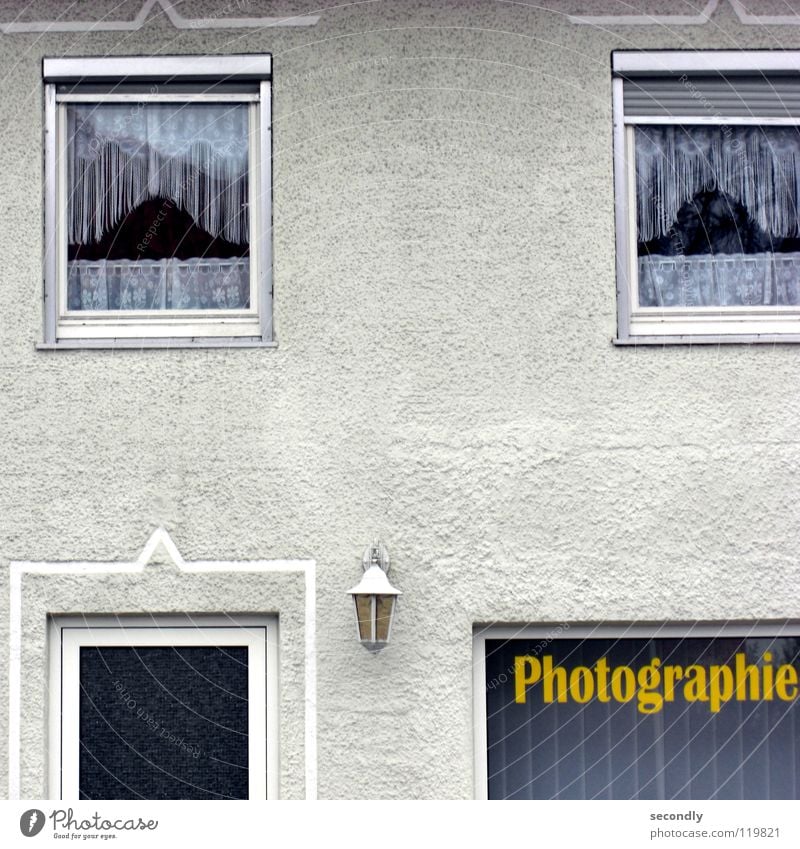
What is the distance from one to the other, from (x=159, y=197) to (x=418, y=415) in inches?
68.9

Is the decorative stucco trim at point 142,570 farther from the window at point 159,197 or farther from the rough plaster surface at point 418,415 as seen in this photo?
the window at point 159,197

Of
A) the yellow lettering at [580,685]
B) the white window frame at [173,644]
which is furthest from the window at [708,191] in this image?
the white window frame at [173,644]

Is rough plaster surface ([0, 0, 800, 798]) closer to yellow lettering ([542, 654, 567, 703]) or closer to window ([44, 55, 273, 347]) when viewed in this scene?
window ([44, 55, 273, 347])

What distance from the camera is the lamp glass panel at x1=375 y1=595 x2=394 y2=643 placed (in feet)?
21.0

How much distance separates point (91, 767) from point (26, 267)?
2.44 m

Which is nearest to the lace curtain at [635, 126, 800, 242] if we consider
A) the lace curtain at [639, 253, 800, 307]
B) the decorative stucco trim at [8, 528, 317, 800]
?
the lace curtain at [639, 253, 800, 307]

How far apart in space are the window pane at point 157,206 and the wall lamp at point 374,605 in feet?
5.08

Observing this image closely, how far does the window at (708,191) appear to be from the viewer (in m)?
6.86

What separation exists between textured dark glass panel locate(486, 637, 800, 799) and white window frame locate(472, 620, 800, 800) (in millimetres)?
57

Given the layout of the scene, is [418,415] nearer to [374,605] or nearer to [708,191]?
[374,605]

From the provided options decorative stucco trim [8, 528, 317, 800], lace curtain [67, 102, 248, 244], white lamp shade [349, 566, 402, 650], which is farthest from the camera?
lace curtain [67, 102, 248, 244]

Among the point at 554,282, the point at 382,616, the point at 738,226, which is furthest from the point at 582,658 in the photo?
the point at 738,226

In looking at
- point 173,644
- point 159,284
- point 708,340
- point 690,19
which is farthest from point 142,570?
point 690,19

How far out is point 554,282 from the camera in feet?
22.1
